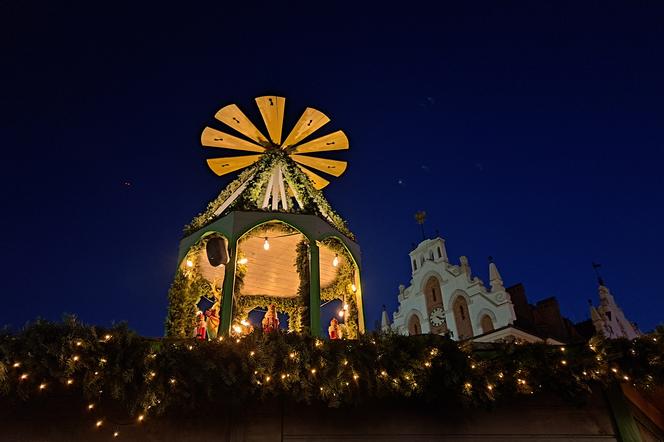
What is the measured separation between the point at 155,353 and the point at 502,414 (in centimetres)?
486

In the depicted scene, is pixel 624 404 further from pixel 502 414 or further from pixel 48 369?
pixel 48 369

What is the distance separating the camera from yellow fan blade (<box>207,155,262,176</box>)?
12.0m

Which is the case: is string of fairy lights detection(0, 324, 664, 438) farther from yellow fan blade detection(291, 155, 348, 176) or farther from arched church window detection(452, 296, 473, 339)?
arched church window detection(452, 296, 473, 339)

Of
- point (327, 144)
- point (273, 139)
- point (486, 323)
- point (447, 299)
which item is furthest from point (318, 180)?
point (447, 299)

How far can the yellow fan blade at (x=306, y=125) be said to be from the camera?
11.0 m

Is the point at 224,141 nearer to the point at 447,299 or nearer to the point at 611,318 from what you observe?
Result: the point at 447,299

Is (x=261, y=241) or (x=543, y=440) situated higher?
(x=261, y=241)

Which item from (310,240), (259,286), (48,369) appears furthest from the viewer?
(259,286)

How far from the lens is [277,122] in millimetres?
11094

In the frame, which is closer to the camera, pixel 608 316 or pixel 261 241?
pixel 261 241

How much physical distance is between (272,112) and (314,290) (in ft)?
15.6

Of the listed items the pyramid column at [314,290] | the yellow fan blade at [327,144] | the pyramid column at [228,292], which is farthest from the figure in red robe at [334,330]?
the yellow fan blade at [327,144]

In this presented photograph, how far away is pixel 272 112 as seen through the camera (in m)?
10.9

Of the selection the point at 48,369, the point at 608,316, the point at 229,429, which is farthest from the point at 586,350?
the point at 608,316
